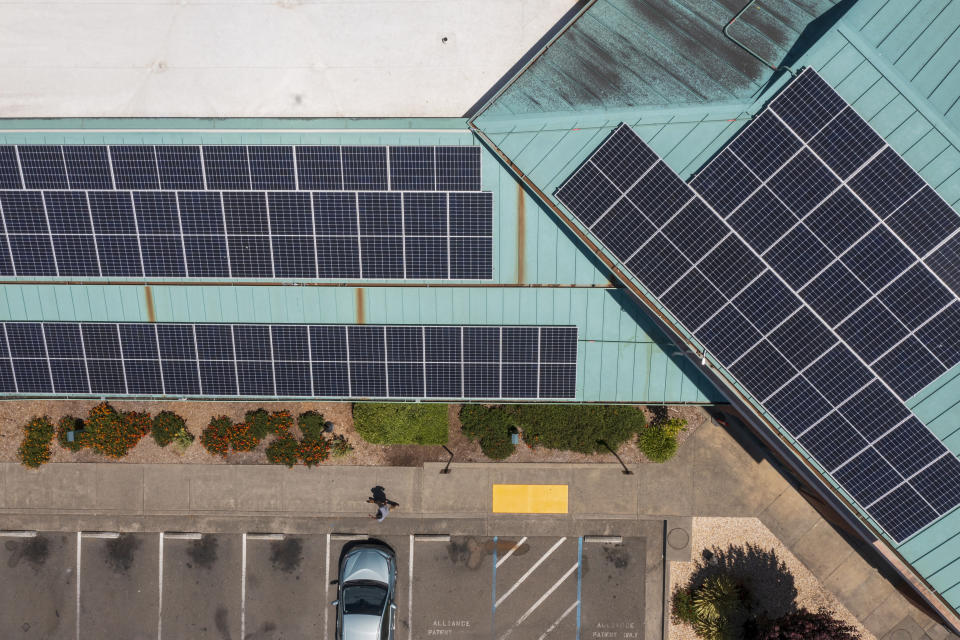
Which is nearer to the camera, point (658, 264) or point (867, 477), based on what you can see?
point (867, 477)

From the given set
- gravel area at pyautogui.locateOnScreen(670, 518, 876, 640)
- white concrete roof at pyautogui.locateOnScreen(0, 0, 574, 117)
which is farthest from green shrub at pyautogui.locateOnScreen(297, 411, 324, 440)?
gravel area at pyautogui.locateOnScreen(670, 518, 876, 640)

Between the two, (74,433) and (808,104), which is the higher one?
→ (808,104)

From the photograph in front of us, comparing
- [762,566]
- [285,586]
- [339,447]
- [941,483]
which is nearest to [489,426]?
[339,447]

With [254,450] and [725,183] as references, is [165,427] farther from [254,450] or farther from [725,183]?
[725,183]

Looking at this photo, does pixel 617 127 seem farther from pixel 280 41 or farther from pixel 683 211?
pixel 280 41

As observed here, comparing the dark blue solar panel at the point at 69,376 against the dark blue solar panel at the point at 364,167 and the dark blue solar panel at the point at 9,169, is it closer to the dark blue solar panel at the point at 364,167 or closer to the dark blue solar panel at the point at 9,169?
the dark blue solar panel at the point at 9,169

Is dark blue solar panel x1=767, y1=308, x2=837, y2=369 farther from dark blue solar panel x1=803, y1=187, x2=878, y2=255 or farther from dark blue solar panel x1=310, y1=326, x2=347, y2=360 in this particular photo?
dark blue solar panel x1=310, y1=326, x2=347, y2=360

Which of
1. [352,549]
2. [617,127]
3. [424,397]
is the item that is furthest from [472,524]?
[617,127]

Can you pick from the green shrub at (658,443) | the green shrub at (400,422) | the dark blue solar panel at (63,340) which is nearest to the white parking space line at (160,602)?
the dark blue solar panel at (63,340)
